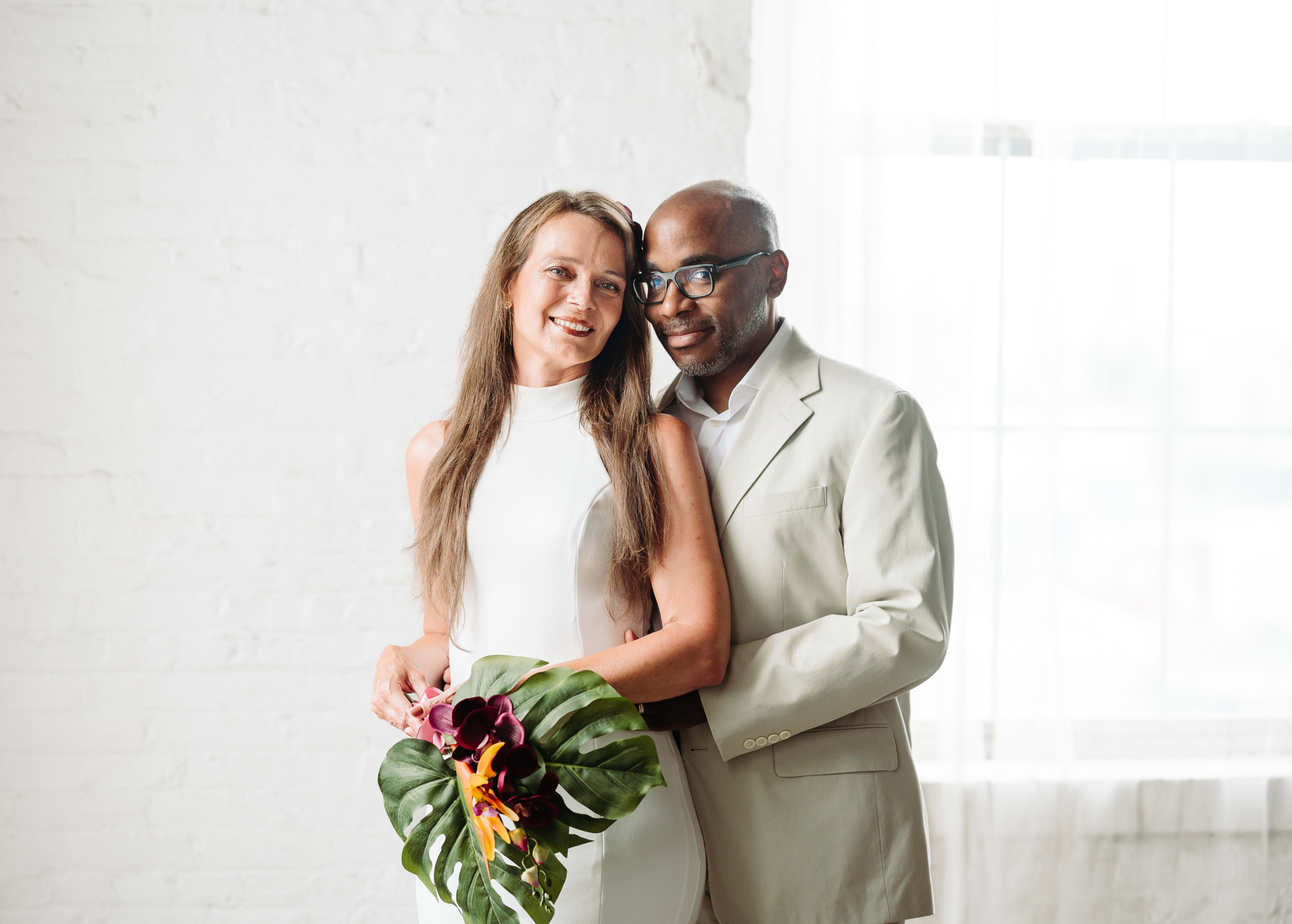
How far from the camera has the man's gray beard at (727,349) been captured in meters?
1.47

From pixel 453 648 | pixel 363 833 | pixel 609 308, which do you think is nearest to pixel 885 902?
pixel 453 648

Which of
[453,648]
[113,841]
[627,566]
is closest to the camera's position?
[627,566]

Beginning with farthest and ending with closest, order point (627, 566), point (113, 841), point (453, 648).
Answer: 1. point (113, 841)
2. point (453, 648)
3. point (627, 566)

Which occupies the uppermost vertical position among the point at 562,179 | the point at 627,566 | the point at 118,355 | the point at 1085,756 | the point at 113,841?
the point at 562,179

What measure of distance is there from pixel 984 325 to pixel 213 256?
190 cm

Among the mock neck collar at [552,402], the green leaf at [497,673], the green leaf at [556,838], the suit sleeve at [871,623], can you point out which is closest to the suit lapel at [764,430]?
the suit sleeve at [871,623]

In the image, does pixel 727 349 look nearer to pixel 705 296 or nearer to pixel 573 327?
pixel 705 296

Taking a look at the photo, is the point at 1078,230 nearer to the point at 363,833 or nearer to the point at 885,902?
the point at 885,902

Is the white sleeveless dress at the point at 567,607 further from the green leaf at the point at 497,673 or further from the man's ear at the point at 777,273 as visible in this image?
the man's ear at the point at 777,273

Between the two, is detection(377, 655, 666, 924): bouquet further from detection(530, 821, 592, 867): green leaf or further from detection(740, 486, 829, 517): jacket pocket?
detection(740, 486, 829, 517): jacket pocket

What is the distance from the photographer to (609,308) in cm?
141

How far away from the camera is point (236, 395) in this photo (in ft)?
6.85

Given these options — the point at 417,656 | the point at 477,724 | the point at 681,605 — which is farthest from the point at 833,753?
the point at 417,656

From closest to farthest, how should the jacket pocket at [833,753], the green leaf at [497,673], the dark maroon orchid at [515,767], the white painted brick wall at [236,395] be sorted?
the dark maroon orchid at [515,767]
the green leaf at [497,673]
the jacket pocket at [833,753]
the white painted brick wall at [236,395]
